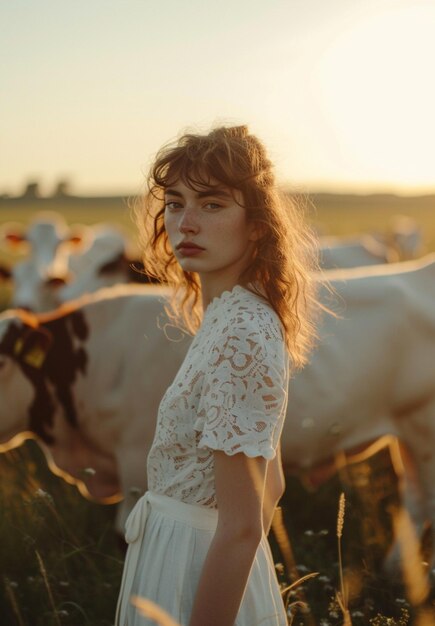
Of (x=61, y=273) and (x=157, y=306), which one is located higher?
(x=157, y=306)

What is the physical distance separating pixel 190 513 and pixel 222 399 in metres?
0.36

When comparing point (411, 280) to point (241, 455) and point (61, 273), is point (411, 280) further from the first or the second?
point (61, 273)

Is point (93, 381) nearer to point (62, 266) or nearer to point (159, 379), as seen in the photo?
point (159, 379)

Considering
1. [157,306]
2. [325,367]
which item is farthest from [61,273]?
[325,367]

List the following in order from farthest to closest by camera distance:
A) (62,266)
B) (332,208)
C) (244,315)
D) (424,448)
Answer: (332,208) → (62,266) → (424,448) → (244,315)

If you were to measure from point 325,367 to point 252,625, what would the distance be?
8.31ft

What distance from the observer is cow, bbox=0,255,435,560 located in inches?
171

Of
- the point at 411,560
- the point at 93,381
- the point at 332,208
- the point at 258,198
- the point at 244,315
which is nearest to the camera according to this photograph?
the point at 244,315

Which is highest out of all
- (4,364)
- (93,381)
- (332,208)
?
(4,364)

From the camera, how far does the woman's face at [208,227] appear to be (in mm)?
1879

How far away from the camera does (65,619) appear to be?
339cm

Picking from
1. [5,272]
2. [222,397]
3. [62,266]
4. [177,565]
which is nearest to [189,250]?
[222,397]

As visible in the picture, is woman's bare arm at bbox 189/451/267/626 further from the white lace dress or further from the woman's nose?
the woman's nose

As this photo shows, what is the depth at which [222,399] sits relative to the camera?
5.66ft
